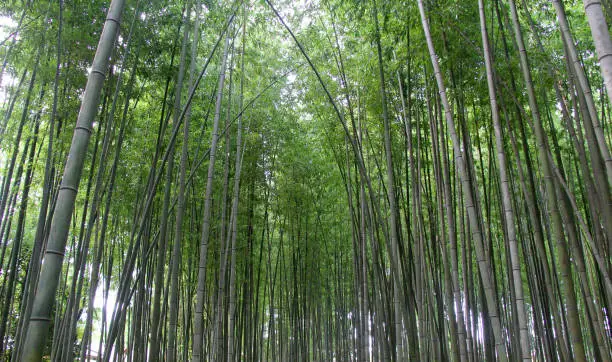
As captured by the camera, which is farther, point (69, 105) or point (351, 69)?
point (351, 69)

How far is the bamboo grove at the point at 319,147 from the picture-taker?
2.51m

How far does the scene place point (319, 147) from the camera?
6.76 metres

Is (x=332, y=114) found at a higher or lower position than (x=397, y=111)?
higher

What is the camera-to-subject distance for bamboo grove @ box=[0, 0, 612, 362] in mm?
2512

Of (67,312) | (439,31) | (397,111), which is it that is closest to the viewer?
(439,31)

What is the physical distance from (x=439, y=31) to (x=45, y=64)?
11.5 feet

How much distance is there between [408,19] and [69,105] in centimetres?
329

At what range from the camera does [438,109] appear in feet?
12.6

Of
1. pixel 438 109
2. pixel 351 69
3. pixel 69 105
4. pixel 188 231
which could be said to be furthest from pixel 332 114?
pixel 69 105

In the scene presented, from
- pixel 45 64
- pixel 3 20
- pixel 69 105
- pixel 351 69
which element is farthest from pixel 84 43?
pixel 351 69

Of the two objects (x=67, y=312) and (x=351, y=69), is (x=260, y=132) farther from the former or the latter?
(x=67, y=312)

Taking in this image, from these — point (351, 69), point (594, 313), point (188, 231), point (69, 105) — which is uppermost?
point (351, 69)

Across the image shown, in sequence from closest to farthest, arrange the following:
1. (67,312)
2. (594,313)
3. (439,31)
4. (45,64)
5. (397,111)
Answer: (594,313), (439,31), (67,312), (45,64), (397,111)

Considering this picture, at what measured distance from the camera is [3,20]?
4285 millimetres
